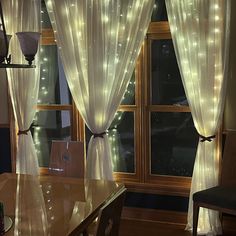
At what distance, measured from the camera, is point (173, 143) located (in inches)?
150

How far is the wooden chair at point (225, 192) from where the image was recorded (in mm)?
2951

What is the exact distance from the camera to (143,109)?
3.79 meters

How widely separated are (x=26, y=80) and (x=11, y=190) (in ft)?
5.61

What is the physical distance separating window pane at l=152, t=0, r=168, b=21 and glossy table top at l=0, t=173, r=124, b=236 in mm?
1733

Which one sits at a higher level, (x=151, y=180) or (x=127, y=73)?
(x=127, y=73)

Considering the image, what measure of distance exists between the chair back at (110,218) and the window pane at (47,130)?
7.76 ft

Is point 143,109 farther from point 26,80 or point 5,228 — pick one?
point 5,228

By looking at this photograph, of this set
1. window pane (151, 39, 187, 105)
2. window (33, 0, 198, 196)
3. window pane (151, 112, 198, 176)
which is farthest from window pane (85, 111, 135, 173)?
window pane (151, 39, 187, 105)

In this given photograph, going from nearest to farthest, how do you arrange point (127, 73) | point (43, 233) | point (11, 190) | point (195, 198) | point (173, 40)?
point (43, 233)
point (11, 190)
point (195, 198)
point (173, 40)
point (127, 73)

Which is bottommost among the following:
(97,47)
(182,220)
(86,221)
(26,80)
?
(182,220)

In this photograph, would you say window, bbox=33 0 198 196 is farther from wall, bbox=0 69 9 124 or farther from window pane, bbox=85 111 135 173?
wall, bbox=0 69 9 124

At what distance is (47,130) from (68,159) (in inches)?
48.4

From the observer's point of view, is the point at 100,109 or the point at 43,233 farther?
the point at 100,109

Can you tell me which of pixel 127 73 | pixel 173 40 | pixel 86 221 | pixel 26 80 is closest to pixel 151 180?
pixel 127 73
